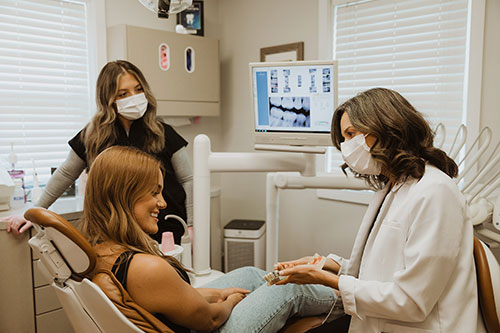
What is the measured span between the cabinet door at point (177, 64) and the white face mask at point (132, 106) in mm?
862

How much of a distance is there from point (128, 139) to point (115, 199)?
2.93 ft

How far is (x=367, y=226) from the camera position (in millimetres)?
1405

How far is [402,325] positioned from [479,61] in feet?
5.49

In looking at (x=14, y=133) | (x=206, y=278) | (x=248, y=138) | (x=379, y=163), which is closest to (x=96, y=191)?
(x=379, y=163)

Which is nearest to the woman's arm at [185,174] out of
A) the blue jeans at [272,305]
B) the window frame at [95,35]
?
the blue jeans at [272,305]

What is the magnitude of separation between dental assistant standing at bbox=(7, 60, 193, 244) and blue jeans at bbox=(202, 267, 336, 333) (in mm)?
595

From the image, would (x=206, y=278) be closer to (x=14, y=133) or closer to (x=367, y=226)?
(x=367, y=226)

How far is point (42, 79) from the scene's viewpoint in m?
2.66

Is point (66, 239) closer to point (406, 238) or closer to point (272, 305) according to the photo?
point (272, 305)

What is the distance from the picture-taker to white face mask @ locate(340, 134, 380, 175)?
1.27m

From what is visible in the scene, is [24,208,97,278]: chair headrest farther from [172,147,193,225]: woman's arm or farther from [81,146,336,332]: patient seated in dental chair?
[172,147,193,225]: woman's arm

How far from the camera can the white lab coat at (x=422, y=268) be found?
3.64 ft

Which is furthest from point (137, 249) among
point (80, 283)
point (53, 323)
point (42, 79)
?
point (42, 79)

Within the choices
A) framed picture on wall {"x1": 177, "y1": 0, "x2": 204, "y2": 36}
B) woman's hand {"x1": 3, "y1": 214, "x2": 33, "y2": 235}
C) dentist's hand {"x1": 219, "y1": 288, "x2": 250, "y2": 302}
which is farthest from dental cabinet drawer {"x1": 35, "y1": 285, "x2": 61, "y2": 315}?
framed picture on wall {"x1": 177, "y1": 0, "x2": 204, "y2": 36}
